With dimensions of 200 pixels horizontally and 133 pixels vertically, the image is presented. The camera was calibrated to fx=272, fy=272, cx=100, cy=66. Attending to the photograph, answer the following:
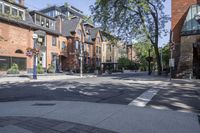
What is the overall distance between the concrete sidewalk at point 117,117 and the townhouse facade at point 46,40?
822 inches

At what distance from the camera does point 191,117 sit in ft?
26.3

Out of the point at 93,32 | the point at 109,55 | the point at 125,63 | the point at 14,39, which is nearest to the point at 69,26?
the point at 93,32

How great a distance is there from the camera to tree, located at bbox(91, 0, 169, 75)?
36.1 meters

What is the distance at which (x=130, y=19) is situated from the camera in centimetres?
3800

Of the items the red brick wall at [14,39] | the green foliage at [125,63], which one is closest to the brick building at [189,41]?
the red brick wall at [14,39]

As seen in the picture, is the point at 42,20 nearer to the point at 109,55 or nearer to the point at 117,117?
the point at 109,55

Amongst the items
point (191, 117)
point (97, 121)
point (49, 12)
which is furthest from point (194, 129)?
point (49, 12)

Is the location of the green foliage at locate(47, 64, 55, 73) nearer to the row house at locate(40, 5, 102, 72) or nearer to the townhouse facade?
the townhouse facade

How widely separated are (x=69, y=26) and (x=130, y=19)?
19251 mm

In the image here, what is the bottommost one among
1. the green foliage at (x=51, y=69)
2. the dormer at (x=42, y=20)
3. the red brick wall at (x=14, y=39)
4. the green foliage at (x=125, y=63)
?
the green foliage at (x=51, y=69)

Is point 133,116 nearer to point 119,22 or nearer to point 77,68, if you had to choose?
point 119,22

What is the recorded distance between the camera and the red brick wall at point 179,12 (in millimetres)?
29656

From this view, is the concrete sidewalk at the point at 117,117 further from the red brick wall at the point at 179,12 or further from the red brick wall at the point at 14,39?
the red brick wall at the point at 14,39

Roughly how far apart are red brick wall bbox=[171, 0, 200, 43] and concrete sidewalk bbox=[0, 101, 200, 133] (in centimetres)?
2335
